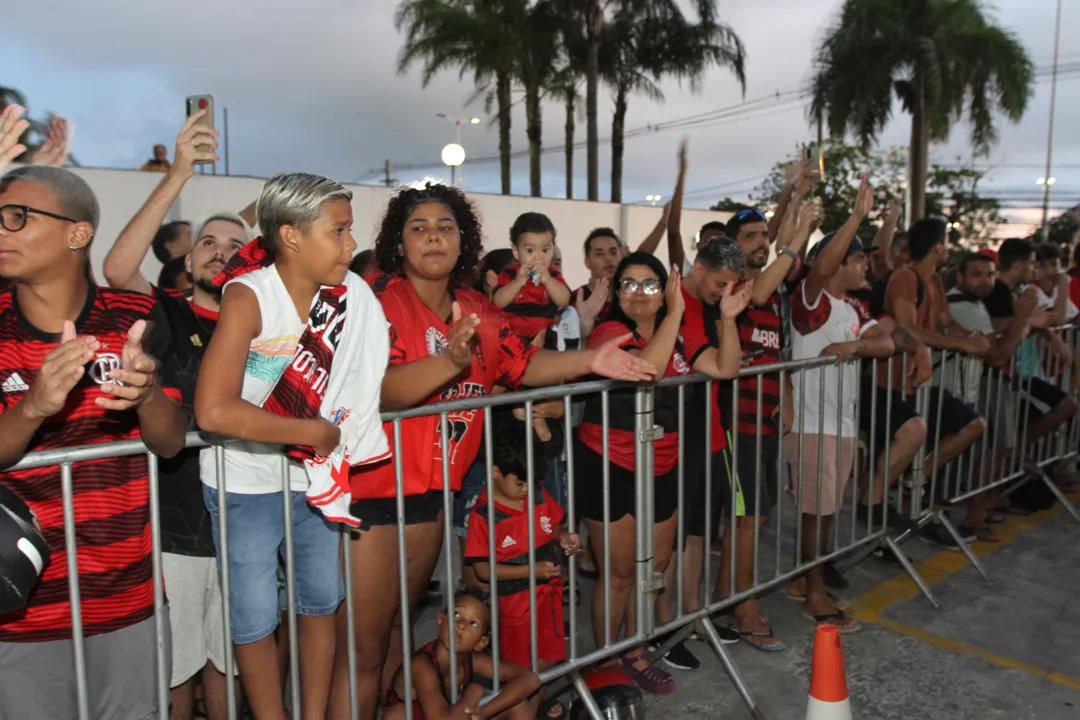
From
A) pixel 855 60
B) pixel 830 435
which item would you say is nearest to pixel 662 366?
pixel 830 435

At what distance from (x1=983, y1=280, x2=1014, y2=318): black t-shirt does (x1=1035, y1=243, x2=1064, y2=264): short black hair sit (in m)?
1.42

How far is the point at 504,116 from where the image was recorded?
2620 centimetres

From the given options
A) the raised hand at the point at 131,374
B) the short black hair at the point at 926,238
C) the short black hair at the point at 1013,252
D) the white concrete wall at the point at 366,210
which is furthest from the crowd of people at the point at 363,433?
the white concrete wall at the point at 366,210

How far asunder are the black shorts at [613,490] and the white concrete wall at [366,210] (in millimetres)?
4406

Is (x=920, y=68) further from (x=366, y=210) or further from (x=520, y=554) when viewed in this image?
(x=520, y=554)

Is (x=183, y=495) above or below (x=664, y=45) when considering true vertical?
below

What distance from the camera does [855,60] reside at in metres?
23.2

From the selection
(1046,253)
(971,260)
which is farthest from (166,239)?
(1046,253)

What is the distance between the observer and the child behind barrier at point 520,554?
10.9 feet

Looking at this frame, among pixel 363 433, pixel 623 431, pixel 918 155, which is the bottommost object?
pixel 623 431

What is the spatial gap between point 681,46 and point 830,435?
22.6m

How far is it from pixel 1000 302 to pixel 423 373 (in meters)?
5.57

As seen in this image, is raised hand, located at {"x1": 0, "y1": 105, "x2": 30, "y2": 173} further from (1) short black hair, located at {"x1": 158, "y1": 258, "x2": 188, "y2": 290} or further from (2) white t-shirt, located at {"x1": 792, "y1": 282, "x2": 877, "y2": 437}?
(2) white t-shirt, located at {"x1": 792, "y1": 282, "x2": 877, "y2": 437}

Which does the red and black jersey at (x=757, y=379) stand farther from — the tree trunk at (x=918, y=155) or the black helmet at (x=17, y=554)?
the tree trunk at (x=918, y=155)
